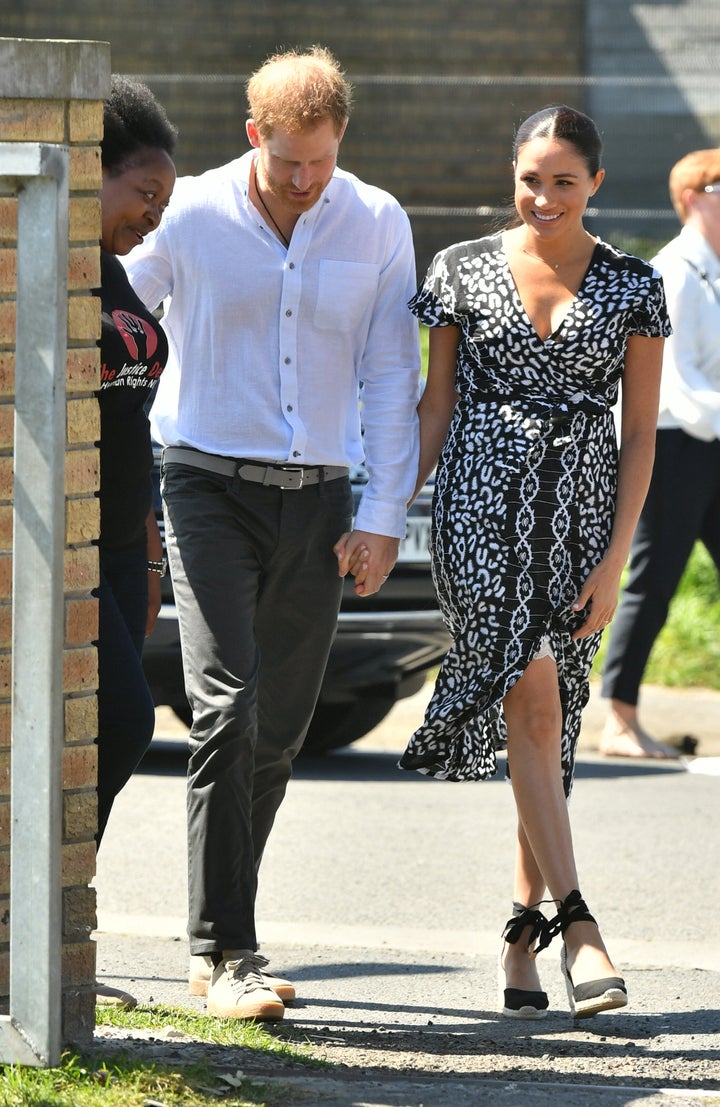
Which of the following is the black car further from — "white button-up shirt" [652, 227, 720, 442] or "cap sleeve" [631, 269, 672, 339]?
"cap sleeve" [631, 269, 672, 339]

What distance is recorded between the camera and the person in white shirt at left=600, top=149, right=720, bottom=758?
7445mm

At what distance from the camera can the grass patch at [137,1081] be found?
3.01m

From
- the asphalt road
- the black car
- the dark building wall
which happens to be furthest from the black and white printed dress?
the dark building wall

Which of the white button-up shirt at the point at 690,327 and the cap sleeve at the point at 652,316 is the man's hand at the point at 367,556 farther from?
the white button-up shirt at the point at 690,327

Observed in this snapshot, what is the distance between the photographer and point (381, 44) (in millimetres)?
16141

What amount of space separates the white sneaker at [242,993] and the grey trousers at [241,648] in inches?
1.7

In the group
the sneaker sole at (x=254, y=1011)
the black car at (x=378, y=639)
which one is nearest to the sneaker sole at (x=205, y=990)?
the sneaker sole at (x=254, y=1011)

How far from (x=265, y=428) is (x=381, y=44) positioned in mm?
12783

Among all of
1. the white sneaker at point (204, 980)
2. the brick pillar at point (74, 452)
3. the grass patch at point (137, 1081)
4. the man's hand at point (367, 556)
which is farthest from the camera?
the man's hand at point (367, 556)

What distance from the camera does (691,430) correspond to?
24.5 feet

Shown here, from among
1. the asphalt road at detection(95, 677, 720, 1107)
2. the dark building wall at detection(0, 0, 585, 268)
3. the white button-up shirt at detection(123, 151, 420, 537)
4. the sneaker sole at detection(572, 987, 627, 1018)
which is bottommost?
the asphalt road at detection(95, 677, 720, 1107)

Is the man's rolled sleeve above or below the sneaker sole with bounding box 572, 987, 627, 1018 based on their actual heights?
above

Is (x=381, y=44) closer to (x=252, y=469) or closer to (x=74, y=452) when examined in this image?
(x=252, y=469)

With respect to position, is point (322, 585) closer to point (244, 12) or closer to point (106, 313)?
point (106, 313)
